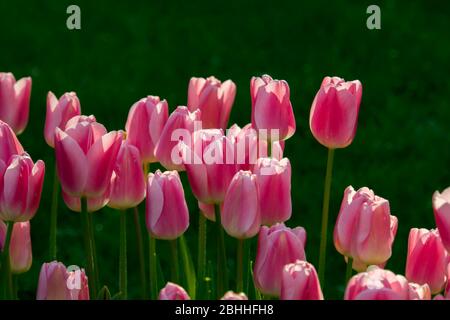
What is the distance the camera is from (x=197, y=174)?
158 centimetres

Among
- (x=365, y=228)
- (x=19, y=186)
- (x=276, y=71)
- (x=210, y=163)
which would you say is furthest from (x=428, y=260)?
(x=276, y=71)

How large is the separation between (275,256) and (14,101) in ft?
2.79

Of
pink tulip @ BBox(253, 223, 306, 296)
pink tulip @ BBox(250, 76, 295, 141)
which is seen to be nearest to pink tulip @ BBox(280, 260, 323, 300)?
pink tulip @ BBox(253, 223, 306, 296)

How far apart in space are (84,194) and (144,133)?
0.26 m

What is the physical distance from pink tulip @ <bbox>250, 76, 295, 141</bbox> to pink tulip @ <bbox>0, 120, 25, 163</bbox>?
43 cm

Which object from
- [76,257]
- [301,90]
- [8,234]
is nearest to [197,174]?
[8,234]

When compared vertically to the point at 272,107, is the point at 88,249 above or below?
below

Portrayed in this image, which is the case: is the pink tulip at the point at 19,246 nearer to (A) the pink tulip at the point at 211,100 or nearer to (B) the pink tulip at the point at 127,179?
(B) the pink tulip at the point at 127,179

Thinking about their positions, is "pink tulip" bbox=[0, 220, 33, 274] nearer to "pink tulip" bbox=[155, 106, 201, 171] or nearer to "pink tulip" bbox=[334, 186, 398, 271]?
"pink tulip" bbox=[155, 106, 201, 171]

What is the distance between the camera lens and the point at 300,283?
133 centimetres

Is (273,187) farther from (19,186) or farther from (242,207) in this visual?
(19,186)

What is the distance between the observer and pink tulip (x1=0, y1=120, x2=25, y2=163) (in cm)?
163

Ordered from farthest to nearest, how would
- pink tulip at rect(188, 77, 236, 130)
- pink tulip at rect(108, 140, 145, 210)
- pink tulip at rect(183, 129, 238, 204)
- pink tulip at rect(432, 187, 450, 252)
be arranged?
pink tulip at rect(188, 77, 236, 130) < pink tulip at rect(108, 140, 145, 210) < pink tulip at rect(183, 129, 238, 204) < pink tulip at rect(432, 187, 450, 252)

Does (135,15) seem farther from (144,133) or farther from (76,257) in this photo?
(144,133)
